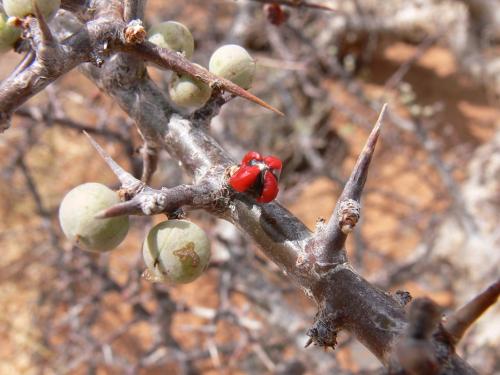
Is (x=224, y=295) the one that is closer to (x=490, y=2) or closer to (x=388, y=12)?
(x=490, y=2)

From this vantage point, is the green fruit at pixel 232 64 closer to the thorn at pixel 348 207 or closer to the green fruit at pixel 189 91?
the green fruit at pixel 189 91

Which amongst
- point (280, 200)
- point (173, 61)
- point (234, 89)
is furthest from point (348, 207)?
point (280, 200)

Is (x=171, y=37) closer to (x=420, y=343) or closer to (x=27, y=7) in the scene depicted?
(x=27, y=7)

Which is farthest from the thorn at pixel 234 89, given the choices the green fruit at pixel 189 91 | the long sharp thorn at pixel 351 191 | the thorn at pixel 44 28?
the thorn at pixel 44 28

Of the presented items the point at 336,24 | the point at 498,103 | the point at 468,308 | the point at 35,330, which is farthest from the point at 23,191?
the point at 498,103

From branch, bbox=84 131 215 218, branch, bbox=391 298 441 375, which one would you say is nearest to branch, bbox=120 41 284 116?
branch, bbox=84 131 215 218
